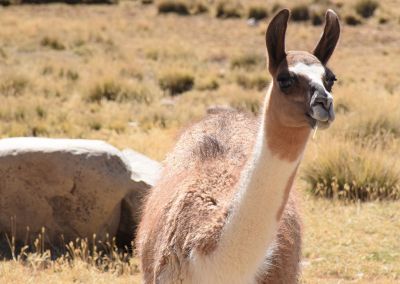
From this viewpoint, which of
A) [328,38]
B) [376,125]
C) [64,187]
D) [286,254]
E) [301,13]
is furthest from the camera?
[301,13]

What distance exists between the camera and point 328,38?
169 inches

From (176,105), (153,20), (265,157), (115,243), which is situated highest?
(265,157)

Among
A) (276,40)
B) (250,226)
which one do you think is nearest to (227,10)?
(276,40)

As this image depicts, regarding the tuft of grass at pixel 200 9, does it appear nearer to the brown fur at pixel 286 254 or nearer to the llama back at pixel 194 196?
the llama back at pixel 194 196

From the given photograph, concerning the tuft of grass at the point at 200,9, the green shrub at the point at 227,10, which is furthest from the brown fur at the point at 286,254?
the tuft of grass at the point at 200,9

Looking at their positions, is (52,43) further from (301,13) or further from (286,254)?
(286,254)

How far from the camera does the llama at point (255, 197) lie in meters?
3.87

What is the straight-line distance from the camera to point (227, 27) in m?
28.4

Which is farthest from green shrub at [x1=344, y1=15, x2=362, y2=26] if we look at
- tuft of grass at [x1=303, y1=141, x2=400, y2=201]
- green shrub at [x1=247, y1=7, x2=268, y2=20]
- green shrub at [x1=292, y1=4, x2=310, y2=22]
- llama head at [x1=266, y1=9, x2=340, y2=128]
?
llama head at [x1=266, y1=9, x2=340, y2=128]

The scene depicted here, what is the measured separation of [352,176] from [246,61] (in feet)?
38.9

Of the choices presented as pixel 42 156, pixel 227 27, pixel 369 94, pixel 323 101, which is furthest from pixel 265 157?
pixel 227 27

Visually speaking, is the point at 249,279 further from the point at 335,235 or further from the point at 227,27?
the point at 227,27

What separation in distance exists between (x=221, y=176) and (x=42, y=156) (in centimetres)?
312

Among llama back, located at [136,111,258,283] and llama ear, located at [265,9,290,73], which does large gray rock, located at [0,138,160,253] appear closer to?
llama back, located at [136,111,258,283]
